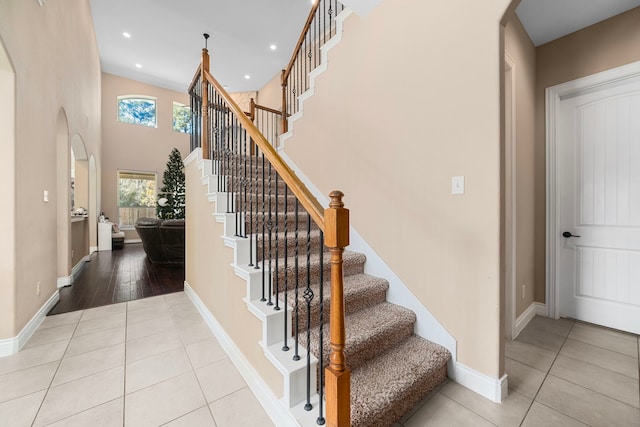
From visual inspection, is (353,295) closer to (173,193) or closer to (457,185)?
(457,185)

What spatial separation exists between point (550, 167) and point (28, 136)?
16.8 feet

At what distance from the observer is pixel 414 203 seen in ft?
6.95

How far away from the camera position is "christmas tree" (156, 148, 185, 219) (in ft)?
25.0

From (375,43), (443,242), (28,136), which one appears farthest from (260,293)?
(28,136)

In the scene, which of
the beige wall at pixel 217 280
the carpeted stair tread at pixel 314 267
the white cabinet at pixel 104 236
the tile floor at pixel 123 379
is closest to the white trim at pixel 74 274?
the white cabinet at pixel 104 236

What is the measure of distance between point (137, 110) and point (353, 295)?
9.58 metres

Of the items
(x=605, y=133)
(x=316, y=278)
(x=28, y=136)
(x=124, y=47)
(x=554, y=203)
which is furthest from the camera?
(x=124, y=47)

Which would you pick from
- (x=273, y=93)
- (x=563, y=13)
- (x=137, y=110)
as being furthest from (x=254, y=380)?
(x=137, y=110)

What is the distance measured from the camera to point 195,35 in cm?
586

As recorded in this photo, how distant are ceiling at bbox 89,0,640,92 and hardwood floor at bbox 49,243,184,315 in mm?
4874

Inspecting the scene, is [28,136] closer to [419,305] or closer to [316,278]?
[316,278]

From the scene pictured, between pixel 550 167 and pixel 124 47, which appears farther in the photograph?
pixel 124 47

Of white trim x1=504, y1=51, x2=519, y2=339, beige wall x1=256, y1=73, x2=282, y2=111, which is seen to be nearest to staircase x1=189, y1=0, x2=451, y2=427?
white trim x1=504, y1=51, x2=519, y2=339

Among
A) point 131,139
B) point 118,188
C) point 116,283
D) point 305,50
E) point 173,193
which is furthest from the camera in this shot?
point 131,139
